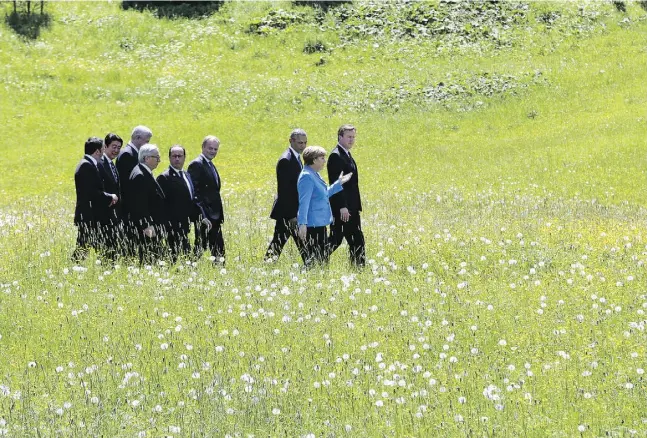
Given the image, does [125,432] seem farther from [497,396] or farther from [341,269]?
[341,269]

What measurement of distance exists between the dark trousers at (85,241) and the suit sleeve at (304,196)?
324 cm

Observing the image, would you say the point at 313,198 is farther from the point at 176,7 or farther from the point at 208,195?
the point at 176,7

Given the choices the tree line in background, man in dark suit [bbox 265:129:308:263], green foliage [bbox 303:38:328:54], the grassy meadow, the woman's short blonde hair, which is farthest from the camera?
the tree line in background

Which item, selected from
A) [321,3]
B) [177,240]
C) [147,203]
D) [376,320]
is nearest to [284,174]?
[177,240]

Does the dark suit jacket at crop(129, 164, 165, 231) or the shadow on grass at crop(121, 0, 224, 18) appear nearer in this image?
the dark suit jacket at crop(129, 164, 165, 231)

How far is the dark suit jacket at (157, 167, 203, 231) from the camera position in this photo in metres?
11.9

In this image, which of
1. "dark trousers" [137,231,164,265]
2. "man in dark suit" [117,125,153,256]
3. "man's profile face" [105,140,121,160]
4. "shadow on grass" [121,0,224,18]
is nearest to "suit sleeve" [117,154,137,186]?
"man in dark suit" [117,125,153,256]

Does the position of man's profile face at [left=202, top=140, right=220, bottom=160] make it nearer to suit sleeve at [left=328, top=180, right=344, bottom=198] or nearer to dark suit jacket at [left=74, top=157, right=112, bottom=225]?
dark suit jacket at [left=74, top=157, right=112, bottom=225]

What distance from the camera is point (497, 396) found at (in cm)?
691

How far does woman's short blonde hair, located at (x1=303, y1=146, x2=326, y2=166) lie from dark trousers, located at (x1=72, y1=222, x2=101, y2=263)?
3.52 m

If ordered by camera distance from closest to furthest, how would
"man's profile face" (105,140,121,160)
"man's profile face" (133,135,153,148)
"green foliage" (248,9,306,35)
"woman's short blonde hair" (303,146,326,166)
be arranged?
"woman's short blonde hair" (303,146,326,166), "man's profile face" (105,140,121,160), "man's profile face" (133,135,153,148), "green foliage" (248,9,306,35)

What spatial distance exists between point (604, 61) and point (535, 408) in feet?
132

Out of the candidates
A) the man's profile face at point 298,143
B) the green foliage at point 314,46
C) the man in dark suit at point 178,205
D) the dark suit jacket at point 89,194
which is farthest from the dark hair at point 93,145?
the green foliage at point 314,46

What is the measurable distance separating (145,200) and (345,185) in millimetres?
2987
